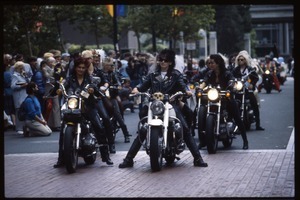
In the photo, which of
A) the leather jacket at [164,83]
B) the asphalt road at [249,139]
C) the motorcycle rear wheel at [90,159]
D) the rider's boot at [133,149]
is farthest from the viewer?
the asphalt road at [249,139]

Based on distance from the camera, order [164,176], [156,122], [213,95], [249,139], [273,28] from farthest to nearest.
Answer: [273,28], [249,139], [213,95], [156,122], [164,176]

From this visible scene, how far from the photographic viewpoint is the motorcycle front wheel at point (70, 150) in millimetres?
11148

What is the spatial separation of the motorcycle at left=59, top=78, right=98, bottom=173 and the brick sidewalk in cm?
25

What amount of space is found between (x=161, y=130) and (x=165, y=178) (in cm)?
97

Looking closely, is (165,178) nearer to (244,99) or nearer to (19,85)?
(244,99)

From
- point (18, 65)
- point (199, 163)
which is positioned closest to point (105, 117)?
point (199, 163)

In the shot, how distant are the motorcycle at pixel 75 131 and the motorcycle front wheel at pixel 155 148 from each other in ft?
3.54

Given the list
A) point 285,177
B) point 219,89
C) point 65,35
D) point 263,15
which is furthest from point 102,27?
point 263,15

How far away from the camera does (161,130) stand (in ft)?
37.9

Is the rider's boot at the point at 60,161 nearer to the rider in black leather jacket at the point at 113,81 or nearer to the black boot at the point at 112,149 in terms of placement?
the black boot at the point at 112,149

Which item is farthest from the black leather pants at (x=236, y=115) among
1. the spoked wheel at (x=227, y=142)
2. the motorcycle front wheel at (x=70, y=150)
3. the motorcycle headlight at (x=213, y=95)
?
the motorcycle front wheel at (x=70, y=150)

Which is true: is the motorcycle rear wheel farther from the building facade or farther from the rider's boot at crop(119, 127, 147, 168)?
the building facade
